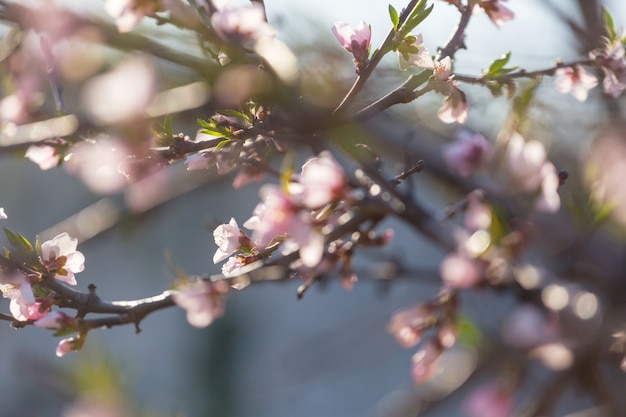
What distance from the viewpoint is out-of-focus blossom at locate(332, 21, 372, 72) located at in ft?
1.99

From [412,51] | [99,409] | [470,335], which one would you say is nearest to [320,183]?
[412,51]

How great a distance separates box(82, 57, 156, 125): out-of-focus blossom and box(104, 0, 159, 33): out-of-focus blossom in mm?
60

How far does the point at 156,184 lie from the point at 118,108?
72 centimetres

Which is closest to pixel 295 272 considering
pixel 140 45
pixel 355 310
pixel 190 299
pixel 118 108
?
pixel 190 299

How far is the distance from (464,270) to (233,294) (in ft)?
7.48

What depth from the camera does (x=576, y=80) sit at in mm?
744

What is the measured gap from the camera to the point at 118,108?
57cm

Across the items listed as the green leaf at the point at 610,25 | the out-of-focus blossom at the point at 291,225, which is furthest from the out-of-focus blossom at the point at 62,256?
the green leaf at the point at 610,25

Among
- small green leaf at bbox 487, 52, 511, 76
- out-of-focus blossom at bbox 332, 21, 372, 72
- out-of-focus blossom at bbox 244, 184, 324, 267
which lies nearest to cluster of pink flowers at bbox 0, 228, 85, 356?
out-of-focus blossom at bbox 244, 184, 324, 267

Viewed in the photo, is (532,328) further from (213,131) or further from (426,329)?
(213,131)

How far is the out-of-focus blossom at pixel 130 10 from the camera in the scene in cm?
53

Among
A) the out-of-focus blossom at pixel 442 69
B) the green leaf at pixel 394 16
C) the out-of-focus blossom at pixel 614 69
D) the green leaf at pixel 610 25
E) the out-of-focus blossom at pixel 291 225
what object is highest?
the green leaf at pixel 394 16

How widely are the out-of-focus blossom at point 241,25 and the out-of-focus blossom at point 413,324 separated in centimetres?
34

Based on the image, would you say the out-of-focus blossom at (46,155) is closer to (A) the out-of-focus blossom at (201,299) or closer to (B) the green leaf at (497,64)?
(A) the out-of-focus blossom at (201,299)
